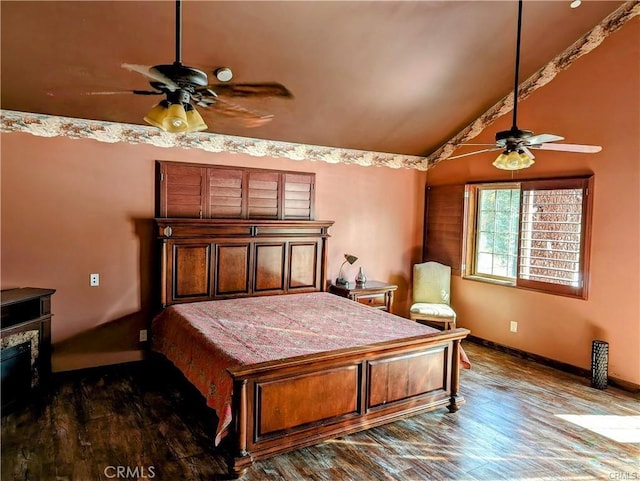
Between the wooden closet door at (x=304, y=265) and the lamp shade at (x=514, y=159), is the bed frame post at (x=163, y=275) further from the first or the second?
the lamp shade at (x=514, y=159)

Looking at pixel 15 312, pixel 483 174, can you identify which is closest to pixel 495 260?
pixel 483 174

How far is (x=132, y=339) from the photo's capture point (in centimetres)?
435

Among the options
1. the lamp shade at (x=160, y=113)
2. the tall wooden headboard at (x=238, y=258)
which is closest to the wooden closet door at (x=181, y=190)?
the tall wooden headboard at (x=238, y=258)

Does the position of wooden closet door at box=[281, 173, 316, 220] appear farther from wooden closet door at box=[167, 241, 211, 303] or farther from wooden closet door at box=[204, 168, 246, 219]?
wooden closet door at box=[167, 241, 211, 303]

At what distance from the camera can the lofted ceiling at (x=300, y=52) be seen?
3.13 meters

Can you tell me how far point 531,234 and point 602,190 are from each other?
0.80 meters

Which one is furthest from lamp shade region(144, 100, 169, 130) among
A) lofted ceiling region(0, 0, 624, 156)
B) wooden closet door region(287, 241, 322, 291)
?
wooden closet door region(287, 241, 322, 291)

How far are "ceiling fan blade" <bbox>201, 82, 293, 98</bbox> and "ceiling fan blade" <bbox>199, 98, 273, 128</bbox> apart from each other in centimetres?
15

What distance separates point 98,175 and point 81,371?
1826 millimetres

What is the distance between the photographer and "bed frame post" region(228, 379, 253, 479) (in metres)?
2.59

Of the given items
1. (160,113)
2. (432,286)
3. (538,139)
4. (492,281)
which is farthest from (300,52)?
(492,281)

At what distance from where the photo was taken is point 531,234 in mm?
4766

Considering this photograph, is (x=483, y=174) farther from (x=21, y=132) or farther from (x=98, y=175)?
(x=21, y=132)

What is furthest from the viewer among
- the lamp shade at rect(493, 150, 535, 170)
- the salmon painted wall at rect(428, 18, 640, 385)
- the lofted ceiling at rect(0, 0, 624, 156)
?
the salmon painted wall at rect(428, 18, 640, 385)
